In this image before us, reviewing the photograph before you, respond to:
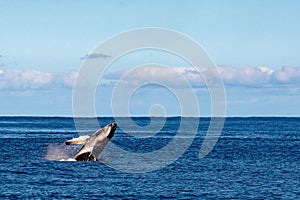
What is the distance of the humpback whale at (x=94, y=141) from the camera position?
7225 centimetres

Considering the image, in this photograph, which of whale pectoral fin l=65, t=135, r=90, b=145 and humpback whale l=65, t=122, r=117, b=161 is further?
humpback whale l=65, t=122, r=117, b=161

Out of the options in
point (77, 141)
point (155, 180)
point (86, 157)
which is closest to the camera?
point (155, 180)

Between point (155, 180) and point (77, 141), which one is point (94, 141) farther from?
point (155, 180)

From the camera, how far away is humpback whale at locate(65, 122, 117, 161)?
237 feet

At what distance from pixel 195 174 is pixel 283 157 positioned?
2902cm

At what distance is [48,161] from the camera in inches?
3204

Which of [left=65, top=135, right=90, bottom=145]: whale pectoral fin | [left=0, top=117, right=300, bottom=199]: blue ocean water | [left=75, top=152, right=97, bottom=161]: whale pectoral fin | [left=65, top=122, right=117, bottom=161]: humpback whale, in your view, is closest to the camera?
[left=0, top=117, right=300, bottom=199]: blue ocean water

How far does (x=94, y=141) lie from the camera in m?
74.0

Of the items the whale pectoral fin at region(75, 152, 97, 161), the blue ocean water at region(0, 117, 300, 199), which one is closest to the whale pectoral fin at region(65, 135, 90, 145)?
the blue ocean water at region(0, 117, 300, 199)

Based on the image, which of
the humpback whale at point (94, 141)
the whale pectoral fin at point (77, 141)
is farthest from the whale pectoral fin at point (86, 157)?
the whale pectoral fin at point (77, 141)

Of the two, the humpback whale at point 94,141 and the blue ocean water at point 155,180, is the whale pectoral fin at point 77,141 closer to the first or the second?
the humpback whale at point 94,141

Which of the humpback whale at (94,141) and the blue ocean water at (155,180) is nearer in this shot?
the blue ocean water at (155,180)

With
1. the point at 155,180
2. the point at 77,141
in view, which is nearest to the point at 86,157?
the point at 77,141

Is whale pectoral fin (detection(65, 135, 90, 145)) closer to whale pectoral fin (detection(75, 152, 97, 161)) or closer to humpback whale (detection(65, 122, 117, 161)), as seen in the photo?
humpback whale (detection(65, 122, 117, 161))
